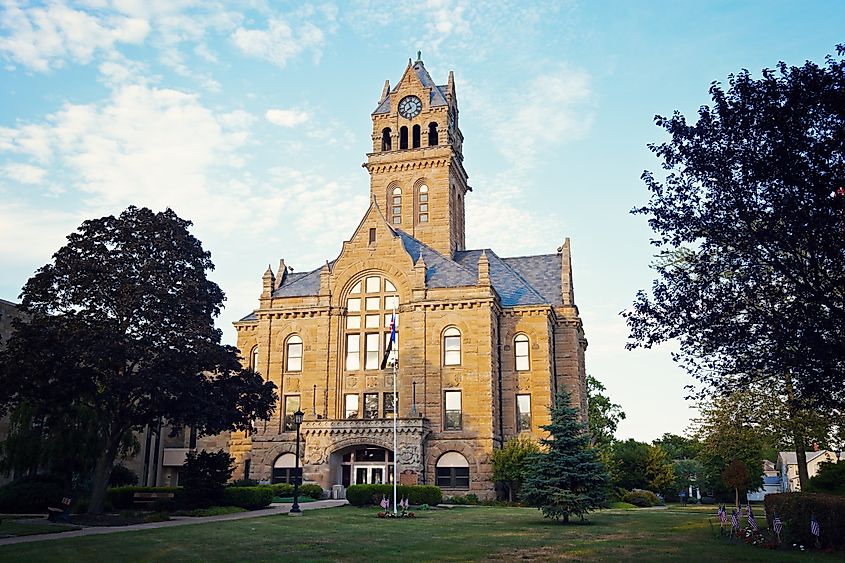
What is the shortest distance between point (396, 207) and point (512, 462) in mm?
25435

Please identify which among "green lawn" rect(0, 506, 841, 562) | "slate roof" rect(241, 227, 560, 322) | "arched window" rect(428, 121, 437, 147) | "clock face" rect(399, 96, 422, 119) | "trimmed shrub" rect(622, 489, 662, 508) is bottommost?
"trimmed shrub" rect(622, 489, 662, 508)

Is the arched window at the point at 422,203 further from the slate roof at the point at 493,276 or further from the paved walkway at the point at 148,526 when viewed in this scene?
the paved walkway at the point at 148,526

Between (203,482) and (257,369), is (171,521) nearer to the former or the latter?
(203,482)

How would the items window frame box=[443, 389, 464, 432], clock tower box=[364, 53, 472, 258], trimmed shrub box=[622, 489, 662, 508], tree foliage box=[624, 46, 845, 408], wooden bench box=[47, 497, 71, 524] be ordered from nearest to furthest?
tree foliage box=[624, 46, 845, 408], wooden bench box=[47, 497, 71, 524], window frame box=[443, 389, 464, 432], trimmed shrub box=[622, 489, 662, 508], clock tower box=[364, 53, 472, 258]

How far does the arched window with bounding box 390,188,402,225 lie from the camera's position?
61812 mm

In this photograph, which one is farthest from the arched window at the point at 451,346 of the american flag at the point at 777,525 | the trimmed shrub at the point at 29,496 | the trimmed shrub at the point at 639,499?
the american flag at the point at 777,525

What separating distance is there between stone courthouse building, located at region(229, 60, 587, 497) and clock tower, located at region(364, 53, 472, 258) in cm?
552

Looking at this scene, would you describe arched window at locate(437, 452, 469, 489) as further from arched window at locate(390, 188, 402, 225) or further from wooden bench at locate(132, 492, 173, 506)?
arched window at locate(390, 188, 402, 225)

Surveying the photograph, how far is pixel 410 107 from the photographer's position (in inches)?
2516

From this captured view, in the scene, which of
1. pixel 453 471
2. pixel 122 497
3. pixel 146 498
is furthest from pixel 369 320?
pixel 122 497

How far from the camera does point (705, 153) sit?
1955 cm

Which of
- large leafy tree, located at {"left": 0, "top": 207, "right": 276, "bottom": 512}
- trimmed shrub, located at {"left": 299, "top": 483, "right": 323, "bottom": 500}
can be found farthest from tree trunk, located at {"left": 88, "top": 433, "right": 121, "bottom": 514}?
trimmed shrub, located at {"left": 299, "top": 483, "right": 323, "bottom": 500}

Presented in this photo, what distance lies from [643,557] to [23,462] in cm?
2899

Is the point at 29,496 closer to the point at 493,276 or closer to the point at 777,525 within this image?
the point at 777,525
